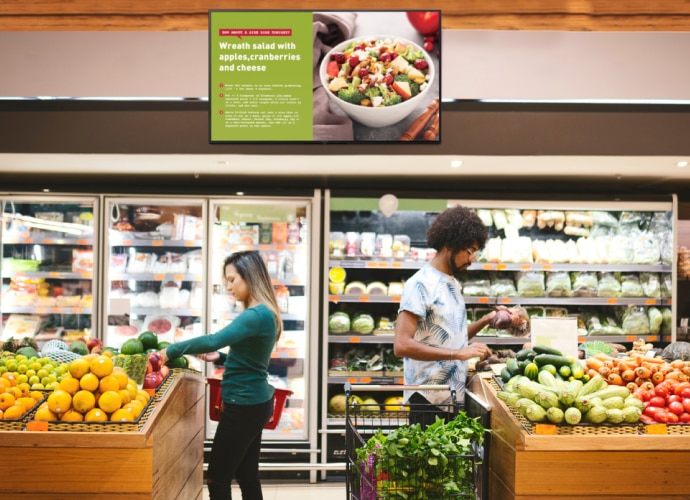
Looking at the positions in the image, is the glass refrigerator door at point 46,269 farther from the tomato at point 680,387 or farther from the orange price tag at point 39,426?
the tomato at point 680,387

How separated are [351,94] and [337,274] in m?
1.89

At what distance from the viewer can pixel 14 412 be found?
254cm

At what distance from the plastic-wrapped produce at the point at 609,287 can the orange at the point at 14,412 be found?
4.32 meters

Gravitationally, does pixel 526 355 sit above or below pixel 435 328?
below

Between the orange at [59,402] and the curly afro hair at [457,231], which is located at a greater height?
the curly afro hair at [457,231]

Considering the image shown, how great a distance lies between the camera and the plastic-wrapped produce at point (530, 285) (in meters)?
5.07

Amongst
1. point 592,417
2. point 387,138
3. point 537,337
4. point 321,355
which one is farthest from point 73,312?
point 592,417

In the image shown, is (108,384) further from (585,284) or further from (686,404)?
(585,284)

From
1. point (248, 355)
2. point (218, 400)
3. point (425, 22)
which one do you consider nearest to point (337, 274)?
point (218, 400)

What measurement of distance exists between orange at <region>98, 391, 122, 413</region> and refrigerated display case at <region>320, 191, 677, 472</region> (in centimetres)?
245

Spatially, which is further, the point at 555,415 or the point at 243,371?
the point at 243,371

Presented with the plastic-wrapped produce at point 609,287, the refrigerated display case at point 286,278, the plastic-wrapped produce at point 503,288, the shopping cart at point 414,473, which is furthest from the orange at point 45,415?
the plastic-wrapped produce at point 609,287

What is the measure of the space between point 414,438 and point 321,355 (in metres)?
2.81

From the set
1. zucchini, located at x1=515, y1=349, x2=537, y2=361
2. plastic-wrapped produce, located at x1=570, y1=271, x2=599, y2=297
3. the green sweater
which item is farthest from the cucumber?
plastic-wrapped produce, located at x1=570, y1=271, x2=599, y2=297
